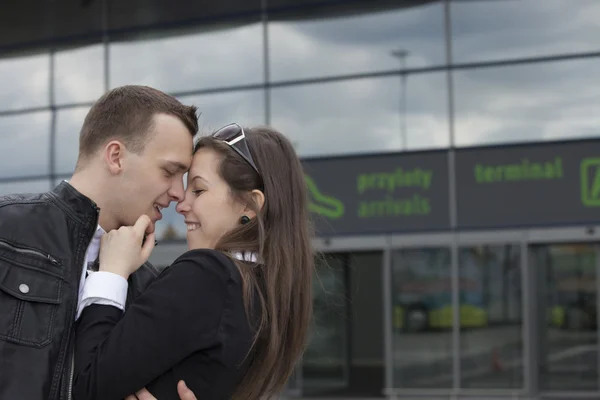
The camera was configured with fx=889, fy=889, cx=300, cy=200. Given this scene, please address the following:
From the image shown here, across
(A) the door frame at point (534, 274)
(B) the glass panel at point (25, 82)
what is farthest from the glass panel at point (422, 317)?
(B) the glass panel at point (25, 82)

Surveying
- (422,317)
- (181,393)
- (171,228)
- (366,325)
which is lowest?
(366,325)

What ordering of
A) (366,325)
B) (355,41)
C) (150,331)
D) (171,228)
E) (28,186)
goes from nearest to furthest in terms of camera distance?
(150,331)
(355,41)
(171,228)
(28,186)
(366,325)

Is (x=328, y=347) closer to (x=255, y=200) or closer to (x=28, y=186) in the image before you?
(x=28, y=186)

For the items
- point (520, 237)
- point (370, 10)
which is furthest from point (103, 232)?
point (370, 10)

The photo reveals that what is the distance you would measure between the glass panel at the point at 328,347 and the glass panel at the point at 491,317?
2.03 meters

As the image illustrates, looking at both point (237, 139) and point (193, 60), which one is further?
point (193, 60)

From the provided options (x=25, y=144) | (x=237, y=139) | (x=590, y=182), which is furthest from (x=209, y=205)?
(x=25, y=144)

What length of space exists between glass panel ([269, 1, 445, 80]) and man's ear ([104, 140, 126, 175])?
32.3 feet

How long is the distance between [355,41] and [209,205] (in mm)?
10007

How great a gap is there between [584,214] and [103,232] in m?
9.42

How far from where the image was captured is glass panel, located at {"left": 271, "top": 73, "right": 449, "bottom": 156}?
1158cm

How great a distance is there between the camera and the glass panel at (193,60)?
12.6 metres

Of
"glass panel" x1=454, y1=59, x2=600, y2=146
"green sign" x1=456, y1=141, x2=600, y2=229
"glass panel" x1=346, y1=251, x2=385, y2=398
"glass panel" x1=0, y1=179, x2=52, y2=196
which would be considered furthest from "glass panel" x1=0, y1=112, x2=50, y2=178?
"green sign" x1=456, y1=141, x2=600, y2=229

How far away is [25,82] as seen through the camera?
1409 cm
